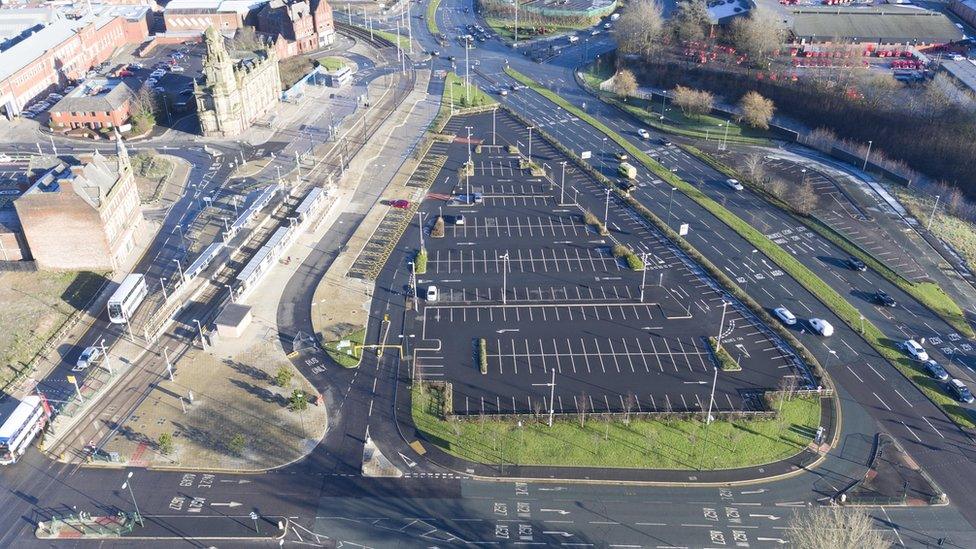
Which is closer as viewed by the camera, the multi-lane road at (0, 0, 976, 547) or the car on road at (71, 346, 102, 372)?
the multi-lane road at (0, 0, 976, 547)

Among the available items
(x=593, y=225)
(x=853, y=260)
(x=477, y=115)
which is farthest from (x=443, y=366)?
(x=477, y=115)

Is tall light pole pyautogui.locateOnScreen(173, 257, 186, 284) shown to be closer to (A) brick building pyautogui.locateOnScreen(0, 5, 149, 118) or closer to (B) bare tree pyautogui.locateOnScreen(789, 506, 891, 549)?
(A) brick building pyautogui.locateOnScreen(0, 5, 149, 118)

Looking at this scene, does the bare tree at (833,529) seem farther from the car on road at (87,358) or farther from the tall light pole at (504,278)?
the car on road at (87,358)

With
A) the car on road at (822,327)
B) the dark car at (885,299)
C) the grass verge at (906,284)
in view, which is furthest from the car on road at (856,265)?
the car on road at (822,327)

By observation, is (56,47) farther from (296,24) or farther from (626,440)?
(626,440)

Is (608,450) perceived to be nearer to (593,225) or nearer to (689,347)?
(689,347)

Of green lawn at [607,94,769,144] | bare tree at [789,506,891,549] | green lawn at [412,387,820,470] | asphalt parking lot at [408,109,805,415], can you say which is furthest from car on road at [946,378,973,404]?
green lawn at [607,94,769,144]
